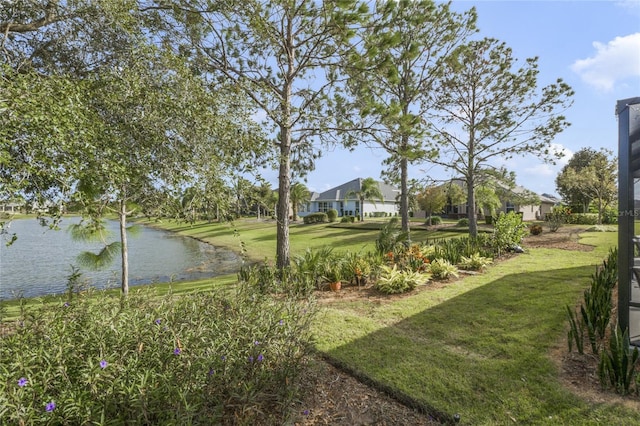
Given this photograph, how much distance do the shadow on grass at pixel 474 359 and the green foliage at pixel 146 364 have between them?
129 centimetres

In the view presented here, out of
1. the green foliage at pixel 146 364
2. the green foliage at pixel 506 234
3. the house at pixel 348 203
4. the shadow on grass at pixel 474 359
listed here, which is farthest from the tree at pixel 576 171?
the green foliage at pixel 146 364

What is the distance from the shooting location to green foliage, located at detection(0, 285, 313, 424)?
1882 mm

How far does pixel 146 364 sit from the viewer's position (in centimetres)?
233

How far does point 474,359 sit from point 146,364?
3766 mm

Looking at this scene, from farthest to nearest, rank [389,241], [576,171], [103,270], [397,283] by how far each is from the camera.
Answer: [576,171], [103,270], [389,241], [397,283]

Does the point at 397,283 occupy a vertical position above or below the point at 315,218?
below

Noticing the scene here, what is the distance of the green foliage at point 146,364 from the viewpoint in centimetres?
188

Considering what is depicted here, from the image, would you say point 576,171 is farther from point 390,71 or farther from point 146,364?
point 146,364

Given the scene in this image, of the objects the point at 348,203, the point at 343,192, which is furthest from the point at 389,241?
the point at 343,192

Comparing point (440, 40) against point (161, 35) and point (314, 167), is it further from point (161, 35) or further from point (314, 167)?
point (161, 35)

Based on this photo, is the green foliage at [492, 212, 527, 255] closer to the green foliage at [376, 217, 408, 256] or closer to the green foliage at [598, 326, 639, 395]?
the green foliage at [376, 217, 408, 256]

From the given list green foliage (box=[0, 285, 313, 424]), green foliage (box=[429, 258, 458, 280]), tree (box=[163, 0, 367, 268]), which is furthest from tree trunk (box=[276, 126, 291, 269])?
green foliage (box=[0, 285, 313, 424])

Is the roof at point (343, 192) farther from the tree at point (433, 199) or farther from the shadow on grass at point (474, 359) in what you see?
the shadow on grass at point (474, 359)

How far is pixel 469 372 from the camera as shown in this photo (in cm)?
366
